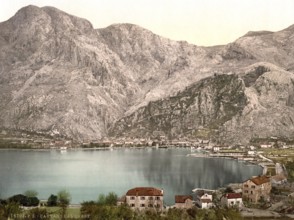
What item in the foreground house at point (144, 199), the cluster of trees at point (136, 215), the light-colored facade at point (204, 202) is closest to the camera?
the cluster of trees at point (136, 215)

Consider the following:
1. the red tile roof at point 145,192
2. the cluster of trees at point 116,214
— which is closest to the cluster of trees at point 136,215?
the cluster of trees at point 116,214

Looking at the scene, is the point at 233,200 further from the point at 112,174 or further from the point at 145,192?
the point at 112,174

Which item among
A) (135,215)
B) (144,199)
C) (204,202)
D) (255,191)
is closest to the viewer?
(135,215)

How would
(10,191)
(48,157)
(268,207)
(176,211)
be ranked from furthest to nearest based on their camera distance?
(48,157) < (10,191) < (268,207) < (176,211)

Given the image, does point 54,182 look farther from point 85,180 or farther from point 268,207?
point 268,207

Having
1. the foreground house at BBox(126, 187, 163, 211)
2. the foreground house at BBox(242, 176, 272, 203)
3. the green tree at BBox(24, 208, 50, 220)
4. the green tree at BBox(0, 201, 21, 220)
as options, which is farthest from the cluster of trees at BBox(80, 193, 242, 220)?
the foreground house at BBox(242, 176, 272, 203)

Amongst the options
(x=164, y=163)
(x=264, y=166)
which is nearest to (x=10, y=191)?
(x=164, y=163)

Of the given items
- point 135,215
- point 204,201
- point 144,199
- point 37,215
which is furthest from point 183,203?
point 37,215

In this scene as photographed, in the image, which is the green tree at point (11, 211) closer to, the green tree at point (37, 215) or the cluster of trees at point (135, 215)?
the green tree at point (37, 215)
